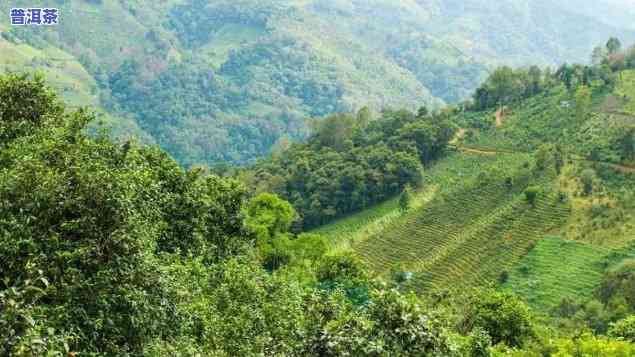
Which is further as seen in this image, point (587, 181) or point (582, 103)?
point (582, 103)

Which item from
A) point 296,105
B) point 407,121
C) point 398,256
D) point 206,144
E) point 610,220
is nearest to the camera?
point 610,220

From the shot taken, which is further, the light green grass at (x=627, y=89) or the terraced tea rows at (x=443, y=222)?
the light green grass at (x=627, y=89)

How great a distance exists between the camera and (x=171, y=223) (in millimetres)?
21719

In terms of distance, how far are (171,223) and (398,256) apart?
88.5 ft

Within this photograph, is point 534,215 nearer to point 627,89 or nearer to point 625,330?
point 625,330

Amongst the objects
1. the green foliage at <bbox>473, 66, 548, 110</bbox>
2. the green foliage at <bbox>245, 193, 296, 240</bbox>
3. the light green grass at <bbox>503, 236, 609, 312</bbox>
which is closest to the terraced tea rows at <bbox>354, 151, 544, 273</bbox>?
the light green grass at <bbox>503, 236, 609, 312</bbox>

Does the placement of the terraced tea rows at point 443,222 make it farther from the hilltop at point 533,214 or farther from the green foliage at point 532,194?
the green foliage at point 532,194

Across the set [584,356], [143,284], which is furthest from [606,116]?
[143,284]

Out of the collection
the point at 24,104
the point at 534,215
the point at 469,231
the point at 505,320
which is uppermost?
the point at 24,104

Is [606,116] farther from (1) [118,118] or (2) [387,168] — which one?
(1) [118,118]

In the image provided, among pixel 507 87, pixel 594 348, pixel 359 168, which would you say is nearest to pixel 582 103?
pixel 507 87

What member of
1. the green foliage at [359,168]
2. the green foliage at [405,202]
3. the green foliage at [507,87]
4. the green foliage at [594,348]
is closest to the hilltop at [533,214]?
the green foliage at [405,202]

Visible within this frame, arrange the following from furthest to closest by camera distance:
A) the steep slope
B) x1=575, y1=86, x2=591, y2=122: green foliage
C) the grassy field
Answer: x1=575, y1=86, x2=591, y2=122: green foliage → the grassy field → the steep slope

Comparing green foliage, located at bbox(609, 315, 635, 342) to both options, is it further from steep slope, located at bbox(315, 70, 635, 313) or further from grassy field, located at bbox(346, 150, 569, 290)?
grassy field, located at bbox(346, 150, 569, 290)
